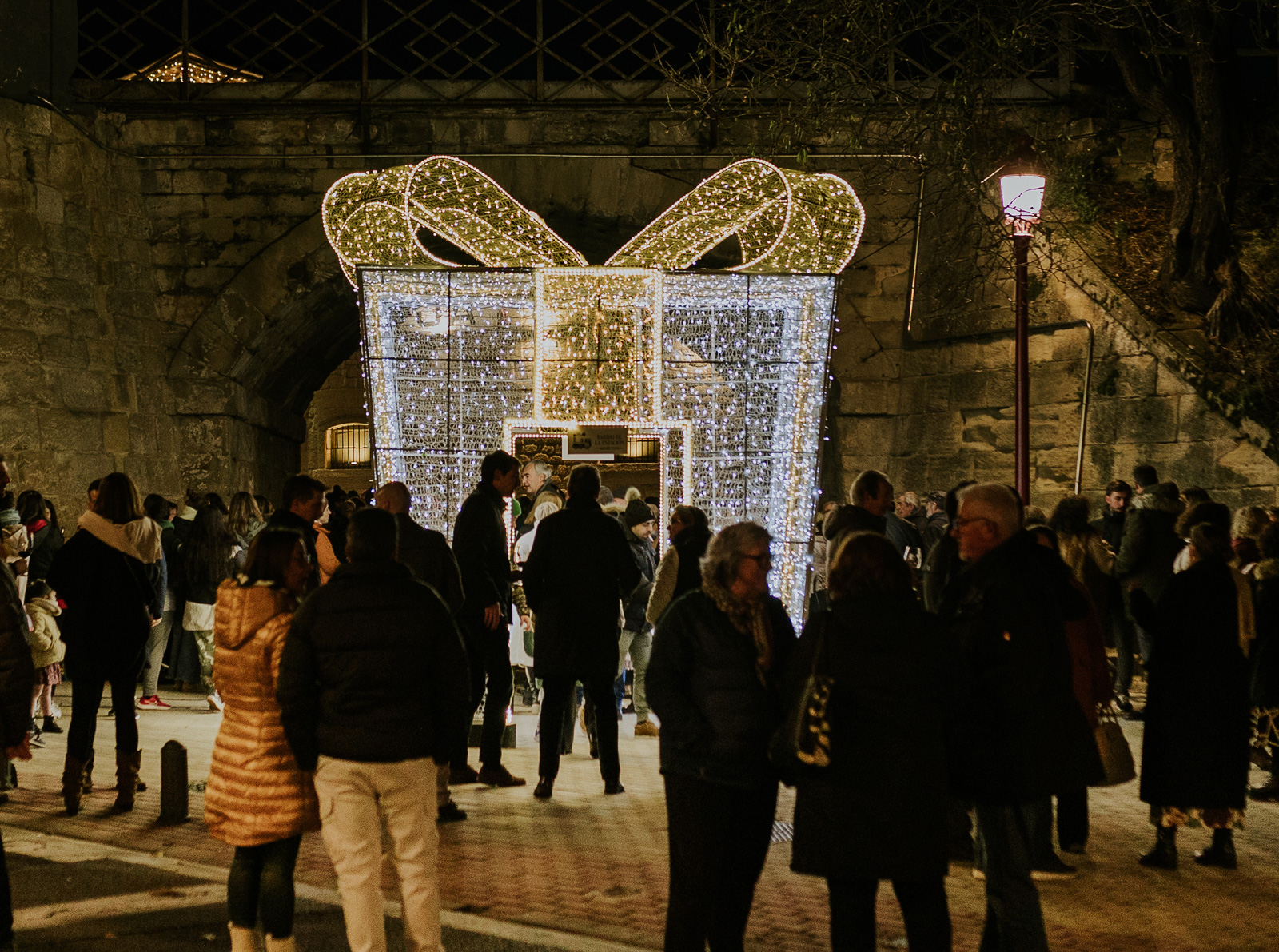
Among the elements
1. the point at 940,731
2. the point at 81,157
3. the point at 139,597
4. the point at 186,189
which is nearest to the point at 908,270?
the point at 186,189

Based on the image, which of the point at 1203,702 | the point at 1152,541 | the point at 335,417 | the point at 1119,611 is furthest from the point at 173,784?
the point at 335,417

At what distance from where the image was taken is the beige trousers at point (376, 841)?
4.04 metres

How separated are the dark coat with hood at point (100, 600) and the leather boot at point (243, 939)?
2923mm

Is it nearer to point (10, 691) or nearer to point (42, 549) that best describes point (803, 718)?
point (10, 691)

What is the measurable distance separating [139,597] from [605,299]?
3.96m

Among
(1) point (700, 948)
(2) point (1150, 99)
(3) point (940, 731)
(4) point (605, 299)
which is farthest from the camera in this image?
(2) point (1150, 99)

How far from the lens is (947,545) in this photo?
18.1ft

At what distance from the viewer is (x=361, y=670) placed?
158 inches

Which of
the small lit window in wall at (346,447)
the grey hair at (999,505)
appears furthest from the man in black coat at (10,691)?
the small lit window in wall at (346,447)

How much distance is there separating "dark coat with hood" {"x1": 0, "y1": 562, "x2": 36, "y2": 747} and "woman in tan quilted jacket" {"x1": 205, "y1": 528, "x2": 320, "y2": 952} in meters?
0.65

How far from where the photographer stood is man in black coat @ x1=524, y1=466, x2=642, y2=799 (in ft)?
23.6

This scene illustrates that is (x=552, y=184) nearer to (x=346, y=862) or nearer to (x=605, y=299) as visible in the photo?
(x=605, y=299)

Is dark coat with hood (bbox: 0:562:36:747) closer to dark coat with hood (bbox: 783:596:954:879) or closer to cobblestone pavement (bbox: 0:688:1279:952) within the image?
cobblestone pavement (bbox: 0:688:1279:952)

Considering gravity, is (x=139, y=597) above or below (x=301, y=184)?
below
